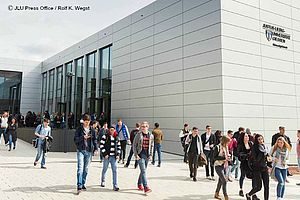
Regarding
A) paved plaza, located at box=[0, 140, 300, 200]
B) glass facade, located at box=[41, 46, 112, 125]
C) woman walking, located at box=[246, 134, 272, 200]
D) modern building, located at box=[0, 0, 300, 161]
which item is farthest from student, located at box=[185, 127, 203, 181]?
glass facade, located at box=[41, 46, 112, 125]

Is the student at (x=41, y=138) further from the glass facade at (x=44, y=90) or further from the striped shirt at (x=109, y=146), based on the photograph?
the glass facade at (x=44, y=90)

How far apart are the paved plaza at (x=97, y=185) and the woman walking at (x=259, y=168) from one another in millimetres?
964

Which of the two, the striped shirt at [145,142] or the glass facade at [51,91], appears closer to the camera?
the striped shirt at [145,142]

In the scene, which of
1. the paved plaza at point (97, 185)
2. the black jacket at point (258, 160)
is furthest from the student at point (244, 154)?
the paved plaza at point (97, 185)

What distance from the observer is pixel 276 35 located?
1694 centimetres

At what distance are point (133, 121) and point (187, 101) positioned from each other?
6157 mm

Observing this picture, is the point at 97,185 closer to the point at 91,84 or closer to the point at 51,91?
the point at 91,84

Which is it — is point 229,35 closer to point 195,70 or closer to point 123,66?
point 195,70

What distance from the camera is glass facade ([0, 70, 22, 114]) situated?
40094 mm

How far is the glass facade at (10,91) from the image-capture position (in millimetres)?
40094

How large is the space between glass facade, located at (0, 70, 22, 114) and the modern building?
2527 centimetres

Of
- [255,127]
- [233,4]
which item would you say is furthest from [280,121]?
[233,4]

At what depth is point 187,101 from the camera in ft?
53.2

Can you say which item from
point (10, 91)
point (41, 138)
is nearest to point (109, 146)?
point (41, 138)
